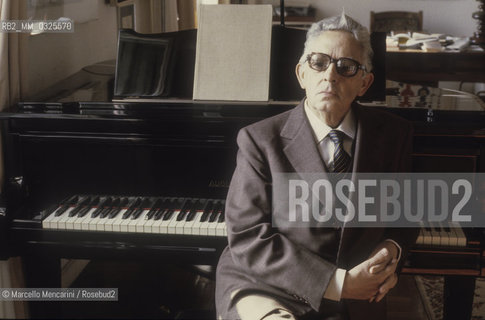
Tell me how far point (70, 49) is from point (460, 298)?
2.24 m

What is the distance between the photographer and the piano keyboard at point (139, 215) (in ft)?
6.12

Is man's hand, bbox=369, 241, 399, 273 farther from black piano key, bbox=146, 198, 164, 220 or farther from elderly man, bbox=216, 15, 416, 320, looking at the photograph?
black piano key, bbox=146, 198, 164, 220

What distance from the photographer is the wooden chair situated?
7379mm

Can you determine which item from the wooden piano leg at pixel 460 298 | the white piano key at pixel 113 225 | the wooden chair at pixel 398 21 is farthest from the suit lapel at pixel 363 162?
the wooden chair at pixel 398 21

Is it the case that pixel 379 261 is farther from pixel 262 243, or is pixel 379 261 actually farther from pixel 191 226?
pixel 191 226

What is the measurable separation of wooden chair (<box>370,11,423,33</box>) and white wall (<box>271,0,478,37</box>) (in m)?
0.47

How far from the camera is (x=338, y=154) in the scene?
1616 mm

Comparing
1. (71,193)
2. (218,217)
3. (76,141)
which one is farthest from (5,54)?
(218,217)

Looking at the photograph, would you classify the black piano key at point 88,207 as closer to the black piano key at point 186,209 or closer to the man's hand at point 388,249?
the black piano key at point 186,209

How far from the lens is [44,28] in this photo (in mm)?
2457

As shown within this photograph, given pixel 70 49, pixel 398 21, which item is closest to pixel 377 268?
pixel 70 49

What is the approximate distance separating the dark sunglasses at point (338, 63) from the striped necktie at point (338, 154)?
180 millimetres

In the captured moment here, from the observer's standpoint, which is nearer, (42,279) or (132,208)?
(132,208)

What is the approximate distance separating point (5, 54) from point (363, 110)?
128 centimetres
